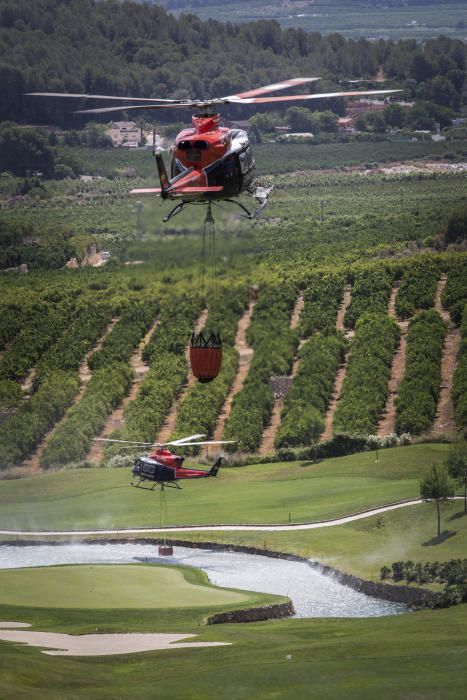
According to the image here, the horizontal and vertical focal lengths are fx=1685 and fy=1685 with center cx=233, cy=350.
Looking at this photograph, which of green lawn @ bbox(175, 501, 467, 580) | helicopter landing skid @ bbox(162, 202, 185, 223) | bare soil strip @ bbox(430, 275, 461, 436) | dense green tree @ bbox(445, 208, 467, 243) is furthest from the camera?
dense green tree @ bbox(445, 208, 467, 243)

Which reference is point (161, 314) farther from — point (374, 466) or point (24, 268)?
point (374, 466)

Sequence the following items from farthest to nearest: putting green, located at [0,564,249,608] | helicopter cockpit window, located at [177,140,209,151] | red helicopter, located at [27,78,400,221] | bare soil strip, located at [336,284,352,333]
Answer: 1. bare soil strip, located at [336,284,352,333]
2. putting green, located at [0,564,249,608]
3. helicopter cockpit window, located at [177,140,209,151]
4. red helicopter, located at [27,78,400,221]

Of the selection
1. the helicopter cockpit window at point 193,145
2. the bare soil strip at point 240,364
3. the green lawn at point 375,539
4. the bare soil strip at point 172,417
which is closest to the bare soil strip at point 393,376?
the bare soil strip at point 240,364

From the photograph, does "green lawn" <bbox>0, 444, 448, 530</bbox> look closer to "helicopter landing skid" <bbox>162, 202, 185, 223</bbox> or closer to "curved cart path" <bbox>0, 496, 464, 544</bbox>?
"curved cart path" <bbox>0, 496, 464, 544</bbox>

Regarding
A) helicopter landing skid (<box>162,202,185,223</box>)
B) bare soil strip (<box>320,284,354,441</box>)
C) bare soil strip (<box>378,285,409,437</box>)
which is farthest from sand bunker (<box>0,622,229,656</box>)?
bare soil strip (<box>378,285,409,437</box>)

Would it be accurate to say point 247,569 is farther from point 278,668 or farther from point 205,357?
point 278,668

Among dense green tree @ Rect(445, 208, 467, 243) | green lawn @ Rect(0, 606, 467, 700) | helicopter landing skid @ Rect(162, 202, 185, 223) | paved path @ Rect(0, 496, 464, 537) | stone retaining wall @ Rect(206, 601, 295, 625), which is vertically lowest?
dense green tree @ Rect(445, 208, 467, 243)

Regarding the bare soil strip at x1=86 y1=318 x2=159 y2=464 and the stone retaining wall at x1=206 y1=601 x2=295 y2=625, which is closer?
the stone retaining wall at x1=206 y1=601 x2=295 y2=625

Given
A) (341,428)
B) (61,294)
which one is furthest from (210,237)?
(61,294)
